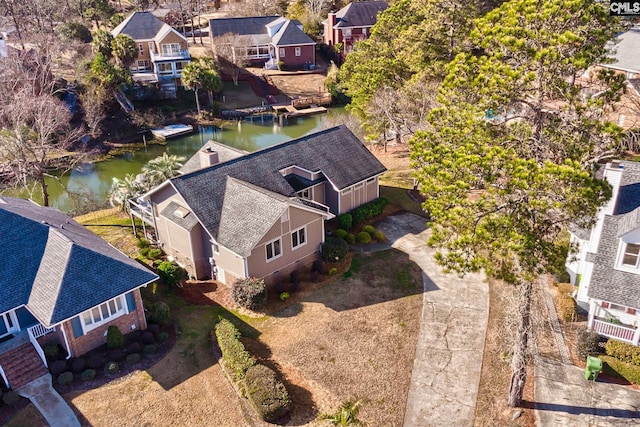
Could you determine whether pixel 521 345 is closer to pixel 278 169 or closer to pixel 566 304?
pixel 566 304

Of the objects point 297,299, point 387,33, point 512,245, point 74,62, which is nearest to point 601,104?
point 512,245

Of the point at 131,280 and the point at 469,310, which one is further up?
the point at 131,280

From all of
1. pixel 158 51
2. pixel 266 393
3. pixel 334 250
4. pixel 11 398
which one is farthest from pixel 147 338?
pixel 158 51

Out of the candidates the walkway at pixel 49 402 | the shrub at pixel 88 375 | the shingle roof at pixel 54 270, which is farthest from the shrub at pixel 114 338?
the walkway at pixel 49 402

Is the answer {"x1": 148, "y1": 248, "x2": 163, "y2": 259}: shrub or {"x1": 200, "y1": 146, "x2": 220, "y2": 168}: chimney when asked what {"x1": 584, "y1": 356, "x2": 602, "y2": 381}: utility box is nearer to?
{"x1": 200, "y1": 146, "x2": 220, "y2": 168}: chimney

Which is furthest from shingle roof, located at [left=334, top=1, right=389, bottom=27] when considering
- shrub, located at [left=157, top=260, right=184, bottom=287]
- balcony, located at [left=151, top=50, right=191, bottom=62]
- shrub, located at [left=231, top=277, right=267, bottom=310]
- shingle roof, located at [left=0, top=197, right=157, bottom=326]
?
shingle roof, located at [left=0, top=197, right=157, bottom=326]

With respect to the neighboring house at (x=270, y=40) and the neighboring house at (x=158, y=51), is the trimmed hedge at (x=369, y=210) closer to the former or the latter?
the neighboring house at (x=158, y=51)

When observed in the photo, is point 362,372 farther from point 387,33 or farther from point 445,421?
point 387,33
